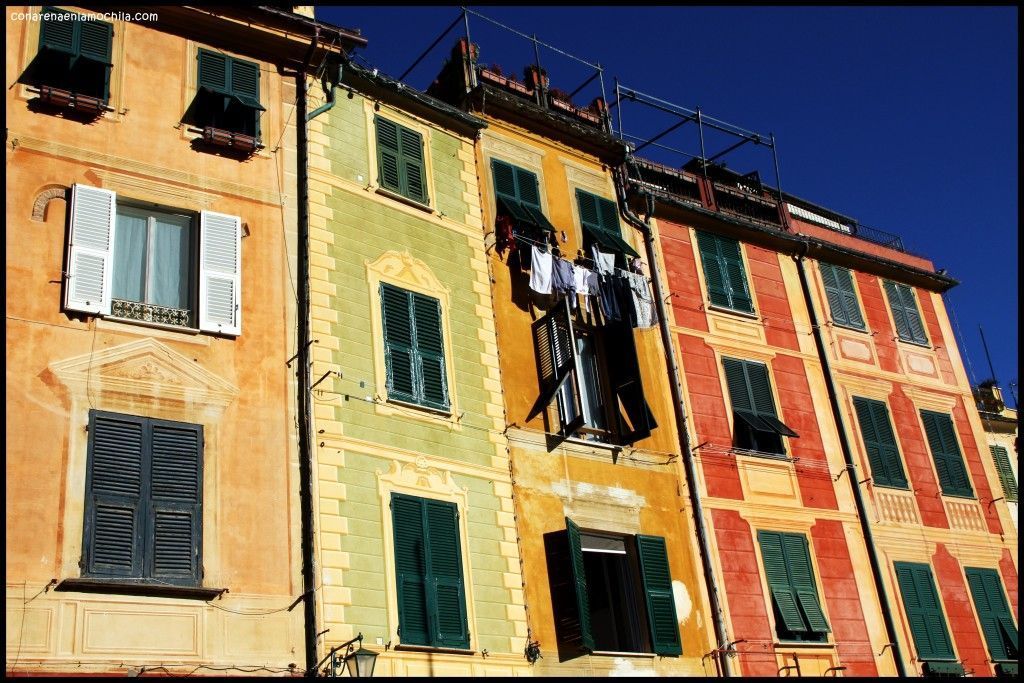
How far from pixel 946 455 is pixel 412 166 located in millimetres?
13885

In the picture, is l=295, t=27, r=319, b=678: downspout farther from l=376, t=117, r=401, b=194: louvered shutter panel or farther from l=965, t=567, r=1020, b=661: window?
l=965, t=567, r=1020, b=661: window

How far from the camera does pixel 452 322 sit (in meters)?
18.6

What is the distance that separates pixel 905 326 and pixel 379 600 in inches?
661

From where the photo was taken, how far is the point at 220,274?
15867 mm

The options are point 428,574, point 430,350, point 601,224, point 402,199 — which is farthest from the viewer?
point 601,224

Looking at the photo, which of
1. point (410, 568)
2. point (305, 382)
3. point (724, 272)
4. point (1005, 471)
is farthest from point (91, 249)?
point (1005, 471)

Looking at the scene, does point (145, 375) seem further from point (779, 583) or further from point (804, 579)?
point (804, 579)

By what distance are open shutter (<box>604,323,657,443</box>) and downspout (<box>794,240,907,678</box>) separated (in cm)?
555

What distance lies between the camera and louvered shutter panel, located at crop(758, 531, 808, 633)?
67.1ft

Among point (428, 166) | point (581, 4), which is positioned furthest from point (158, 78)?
point (581, 4)

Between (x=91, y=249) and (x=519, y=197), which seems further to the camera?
(x=519, y=197)

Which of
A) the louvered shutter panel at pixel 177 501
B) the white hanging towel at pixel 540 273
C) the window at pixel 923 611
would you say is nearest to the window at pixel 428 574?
the louvered shutter panel at pixel 177 501

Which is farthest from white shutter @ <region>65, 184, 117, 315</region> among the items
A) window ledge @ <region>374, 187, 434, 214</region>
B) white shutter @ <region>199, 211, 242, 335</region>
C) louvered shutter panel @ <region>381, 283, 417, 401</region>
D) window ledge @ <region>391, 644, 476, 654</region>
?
window ledge @ <region>391, 644, 476, 654</region>

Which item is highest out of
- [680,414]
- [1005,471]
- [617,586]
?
[1005,471]
